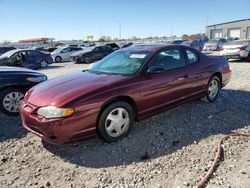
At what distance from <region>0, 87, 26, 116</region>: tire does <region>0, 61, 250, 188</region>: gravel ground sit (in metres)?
0.57

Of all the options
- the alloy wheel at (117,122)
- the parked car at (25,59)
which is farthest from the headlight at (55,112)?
the parked car at (25,59)

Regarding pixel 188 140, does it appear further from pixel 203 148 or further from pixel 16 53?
pixel 16 53

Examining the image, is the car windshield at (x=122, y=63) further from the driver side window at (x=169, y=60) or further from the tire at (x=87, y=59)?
the tire at (x=87, y=59)

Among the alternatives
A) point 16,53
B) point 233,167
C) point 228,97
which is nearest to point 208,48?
point 16,53

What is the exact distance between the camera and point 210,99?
598cm

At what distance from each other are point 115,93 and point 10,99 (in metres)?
2.89

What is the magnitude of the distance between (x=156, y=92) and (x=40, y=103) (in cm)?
195

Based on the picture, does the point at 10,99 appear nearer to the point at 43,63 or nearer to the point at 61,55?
the point at 43,63

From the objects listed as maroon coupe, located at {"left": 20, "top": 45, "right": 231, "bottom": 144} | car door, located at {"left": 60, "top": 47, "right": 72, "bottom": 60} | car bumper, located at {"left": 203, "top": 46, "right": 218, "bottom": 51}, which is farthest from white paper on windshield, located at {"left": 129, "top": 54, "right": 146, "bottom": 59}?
Result: car bumper, located at {"left": 203, "top": 46, "right": 218, "bottom": 51}

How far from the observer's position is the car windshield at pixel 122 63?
14.7 feet

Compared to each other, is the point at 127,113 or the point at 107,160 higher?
the point at 127,113

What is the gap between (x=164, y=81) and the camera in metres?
4.62

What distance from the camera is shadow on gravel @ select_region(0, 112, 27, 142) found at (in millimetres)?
4562

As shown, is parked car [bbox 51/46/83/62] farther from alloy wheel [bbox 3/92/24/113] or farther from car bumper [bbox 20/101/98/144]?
car bumper [bbox 20/101/98/144]
